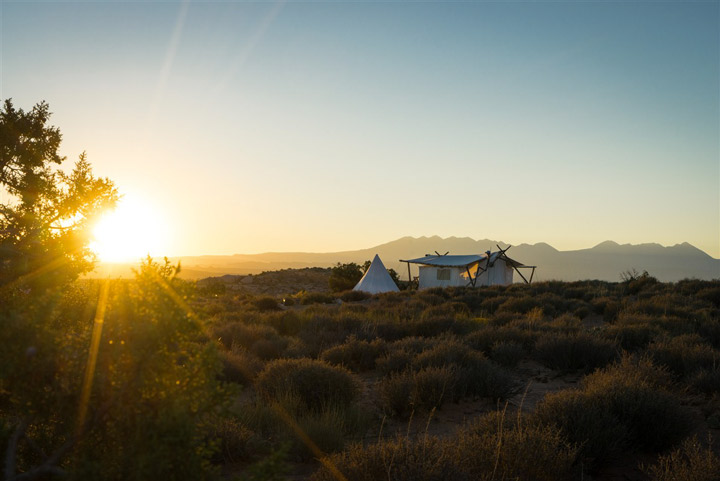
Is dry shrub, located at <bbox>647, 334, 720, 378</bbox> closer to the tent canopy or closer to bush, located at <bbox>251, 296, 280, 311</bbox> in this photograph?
bush, located at <bbox>251, 296, 280, 311</bbox>

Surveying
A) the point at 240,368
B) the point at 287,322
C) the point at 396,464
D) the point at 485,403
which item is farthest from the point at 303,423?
the point at 287,322

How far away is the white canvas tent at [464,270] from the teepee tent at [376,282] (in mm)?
4800

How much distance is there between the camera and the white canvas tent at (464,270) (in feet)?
121

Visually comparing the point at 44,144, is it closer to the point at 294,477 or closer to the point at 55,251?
the point at 55,251

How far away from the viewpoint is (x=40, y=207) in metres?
4.77

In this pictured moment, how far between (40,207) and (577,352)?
27.6 feet

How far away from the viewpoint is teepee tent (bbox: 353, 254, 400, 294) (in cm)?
3195

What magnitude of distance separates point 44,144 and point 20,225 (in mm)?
2657

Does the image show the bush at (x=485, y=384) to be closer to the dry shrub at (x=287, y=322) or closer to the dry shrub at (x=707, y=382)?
the dry shrub at (x=707, y=382)

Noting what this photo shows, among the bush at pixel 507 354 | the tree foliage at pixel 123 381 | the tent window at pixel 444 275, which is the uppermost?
the tree foliage at pixel 123 381

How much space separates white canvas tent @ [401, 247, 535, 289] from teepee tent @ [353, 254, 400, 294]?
4.80 m

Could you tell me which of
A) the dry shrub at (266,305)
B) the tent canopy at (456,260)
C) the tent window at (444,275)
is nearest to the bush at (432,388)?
the dry shrub at (266,305)

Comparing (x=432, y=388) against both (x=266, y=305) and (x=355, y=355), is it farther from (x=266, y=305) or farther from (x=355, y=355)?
(x=266, y=305)

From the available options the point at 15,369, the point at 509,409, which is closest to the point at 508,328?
the point at 509,409
